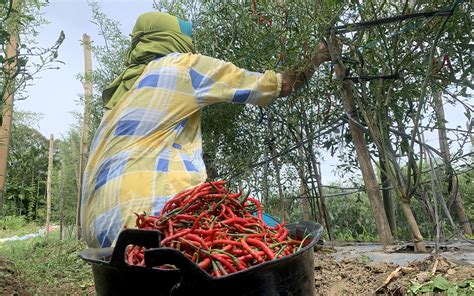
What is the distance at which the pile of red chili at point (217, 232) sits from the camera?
0.81 meters

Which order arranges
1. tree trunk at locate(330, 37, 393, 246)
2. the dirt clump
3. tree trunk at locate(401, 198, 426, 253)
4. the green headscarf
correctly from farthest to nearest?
the dirt clump
tree trunk at locate(330, 37, 393, 246)
tree trunk at locate(401, 198, 426, 253)
the green headscarf

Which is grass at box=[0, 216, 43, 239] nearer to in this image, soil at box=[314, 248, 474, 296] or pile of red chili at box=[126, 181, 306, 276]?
soil at box=[314, 248, 474, 296]

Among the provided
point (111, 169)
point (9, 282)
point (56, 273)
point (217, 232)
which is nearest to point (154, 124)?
point (111, 169)

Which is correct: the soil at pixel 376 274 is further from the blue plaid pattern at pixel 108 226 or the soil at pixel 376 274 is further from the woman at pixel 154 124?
the blue plaid pattern at pixel 108 226

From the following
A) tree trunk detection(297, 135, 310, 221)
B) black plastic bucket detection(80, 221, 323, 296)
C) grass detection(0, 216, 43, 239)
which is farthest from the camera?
grass detection(0, 216, 43, 239)

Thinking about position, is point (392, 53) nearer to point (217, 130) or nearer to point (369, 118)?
point (369, 118)

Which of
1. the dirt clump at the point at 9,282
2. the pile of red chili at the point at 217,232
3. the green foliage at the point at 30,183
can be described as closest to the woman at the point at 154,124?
the pile of red chili at the point at 217,232

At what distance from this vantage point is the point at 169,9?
335 cm

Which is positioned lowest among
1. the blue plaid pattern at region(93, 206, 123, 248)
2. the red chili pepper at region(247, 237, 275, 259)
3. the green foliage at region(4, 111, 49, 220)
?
the red chili pepper at region(247, 237, 275, 259)

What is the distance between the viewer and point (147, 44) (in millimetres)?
1922

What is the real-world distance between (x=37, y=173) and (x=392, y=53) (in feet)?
62.4

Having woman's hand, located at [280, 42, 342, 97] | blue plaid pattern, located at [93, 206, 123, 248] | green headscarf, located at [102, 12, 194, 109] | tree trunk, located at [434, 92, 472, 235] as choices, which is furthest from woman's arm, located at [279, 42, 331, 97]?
blue plaid pattern, located at [93, 206, 123, 248]

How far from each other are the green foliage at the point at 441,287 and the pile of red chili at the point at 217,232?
824 millimetres

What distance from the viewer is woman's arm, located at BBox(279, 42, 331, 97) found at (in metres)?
1.90
